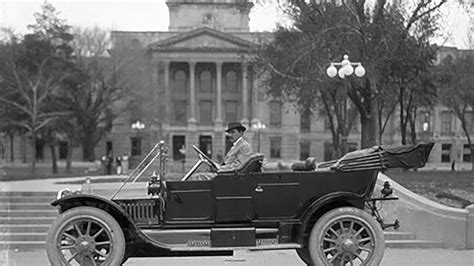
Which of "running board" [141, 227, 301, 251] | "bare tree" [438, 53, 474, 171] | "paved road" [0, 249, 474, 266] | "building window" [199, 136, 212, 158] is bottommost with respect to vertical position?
"building window" [199, 136, 212, 158]

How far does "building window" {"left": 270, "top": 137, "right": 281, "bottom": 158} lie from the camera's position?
6944 cm

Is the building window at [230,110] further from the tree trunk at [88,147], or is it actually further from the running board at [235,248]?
the running board at [235,248]

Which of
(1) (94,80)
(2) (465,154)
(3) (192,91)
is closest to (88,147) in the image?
(1) (94,80)

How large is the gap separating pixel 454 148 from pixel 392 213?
5743 centimetres

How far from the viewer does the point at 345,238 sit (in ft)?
21.1

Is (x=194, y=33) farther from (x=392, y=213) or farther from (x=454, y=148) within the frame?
(x=392, y=213)

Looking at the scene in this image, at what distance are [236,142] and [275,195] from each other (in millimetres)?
835

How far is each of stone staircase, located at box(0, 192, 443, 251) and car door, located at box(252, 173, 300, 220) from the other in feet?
16.2

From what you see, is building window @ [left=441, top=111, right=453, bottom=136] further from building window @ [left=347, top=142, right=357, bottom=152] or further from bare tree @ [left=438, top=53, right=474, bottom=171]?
bare tree @ [left=438, top=53, right=474, bottom=171]

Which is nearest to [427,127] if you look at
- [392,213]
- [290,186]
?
[392,213]

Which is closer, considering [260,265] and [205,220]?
[205,220]

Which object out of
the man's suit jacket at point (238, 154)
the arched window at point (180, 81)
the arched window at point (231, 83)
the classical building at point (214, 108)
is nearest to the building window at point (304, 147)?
the classical building at point (214, 108)

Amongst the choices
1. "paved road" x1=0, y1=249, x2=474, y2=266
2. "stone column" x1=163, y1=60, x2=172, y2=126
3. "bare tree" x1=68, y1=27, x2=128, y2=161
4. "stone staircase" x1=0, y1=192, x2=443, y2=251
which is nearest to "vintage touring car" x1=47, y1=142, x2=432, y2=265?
"paved road" x1=0, y1=249, x2=474, y2=266

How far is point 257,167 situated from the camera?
6418mm
